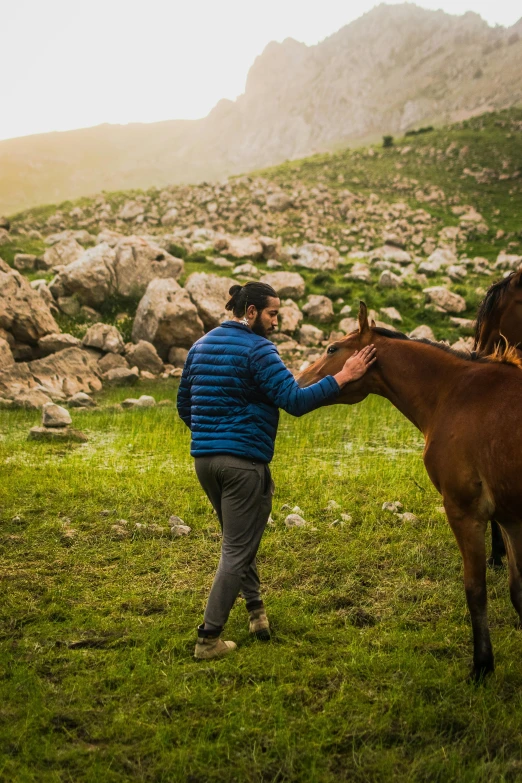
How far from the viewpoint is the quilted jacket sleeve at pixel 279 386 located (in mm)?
4121

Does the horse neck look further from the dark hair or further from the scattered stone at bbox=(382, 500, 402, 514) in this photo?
the scattered stone at bbox=(382, 500, 402, 514)

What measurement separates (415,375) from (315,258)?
62.9 feet

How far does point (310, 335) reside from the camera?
18281 millimetres

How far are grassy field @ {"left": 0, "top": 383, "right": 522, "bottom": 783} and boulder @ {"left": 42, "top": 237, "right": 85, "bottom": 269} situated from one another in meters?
13.7

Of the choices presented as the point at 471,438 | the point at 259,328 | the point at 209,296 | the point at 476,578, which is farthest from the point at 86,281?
the point at 476,578

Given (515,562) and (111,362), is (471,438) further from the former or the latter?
(111,362)

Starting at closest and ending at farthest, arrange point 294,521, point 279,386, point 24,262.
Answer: point 279,386 < point 294,521 < point 24,262

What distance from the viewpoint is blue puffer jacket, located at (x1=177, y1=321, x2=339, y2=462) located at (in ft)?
13.6

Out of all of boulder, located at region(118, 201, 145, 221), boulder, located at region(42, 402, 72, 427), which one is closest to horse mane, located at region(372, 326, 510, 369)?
boulder, located at region(42, 402, 72, 427)

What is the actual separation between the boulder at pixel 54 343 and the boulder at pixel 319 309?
21.7 feet

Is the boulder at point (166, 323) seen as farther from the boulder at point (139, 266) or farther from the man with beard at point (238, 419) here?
the man with beard at point (238, 419)

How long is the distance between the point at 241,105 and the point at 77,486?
14683cm

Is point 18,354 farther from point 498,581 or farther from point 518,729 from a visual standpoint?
point 518,729

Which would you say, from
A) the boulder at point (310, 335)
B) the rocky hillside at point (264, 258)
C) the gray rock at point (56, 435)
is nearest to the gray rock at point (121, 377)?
the rocky hillside at point (264, 258)
